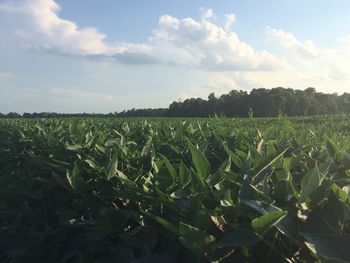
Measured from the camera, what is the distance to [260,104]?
69.9 m

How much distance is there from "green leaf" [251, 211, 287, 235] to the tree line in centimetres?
6157

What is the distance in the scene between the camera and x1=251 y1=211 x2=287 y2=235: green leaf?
1.38 metres

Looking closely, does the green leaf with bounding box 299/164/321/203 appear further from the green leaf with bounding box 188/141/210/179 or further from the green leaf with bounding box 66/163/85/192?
the green leaf with bounding box 66/163/85/192

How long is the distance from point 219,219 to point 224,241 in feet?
0.70

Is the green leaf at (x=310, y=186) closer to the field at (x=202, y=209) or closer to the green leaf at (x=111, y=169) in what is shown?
the field at (x=202, y=209)

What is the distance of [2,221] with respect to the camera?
538 centimetres

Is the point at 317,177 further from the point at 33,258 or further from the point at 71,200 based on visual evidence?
the point at 33,258

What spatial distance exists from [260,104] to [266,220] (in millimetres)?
69602

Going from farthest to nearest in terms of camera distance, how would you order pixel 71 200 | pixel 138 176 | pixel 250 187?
1. pixel 71 200
2. pixel 138 176
3. pixel 250 187

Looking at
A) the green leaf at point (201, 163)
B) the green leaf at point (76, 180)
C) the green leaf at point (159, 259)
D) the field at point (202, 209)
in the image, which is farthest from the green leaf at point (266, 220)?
the green leaf at point (76, 180)

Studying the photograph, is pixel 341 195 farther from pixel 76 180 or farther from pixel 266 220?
pixel 76 180

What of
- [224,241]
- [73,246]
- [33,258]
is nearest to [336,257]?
[224,241]

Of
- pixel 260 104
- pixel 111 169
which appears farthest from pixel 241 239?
pixel 260 104

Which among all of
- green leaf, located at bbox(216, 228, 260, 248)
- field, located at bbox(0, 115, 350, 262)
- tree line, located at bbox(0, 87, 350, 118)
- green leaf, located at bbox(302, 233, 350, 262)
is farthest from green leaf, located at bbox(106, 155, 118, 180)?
tree line, located at bbox(0, 87, 350, 118)
